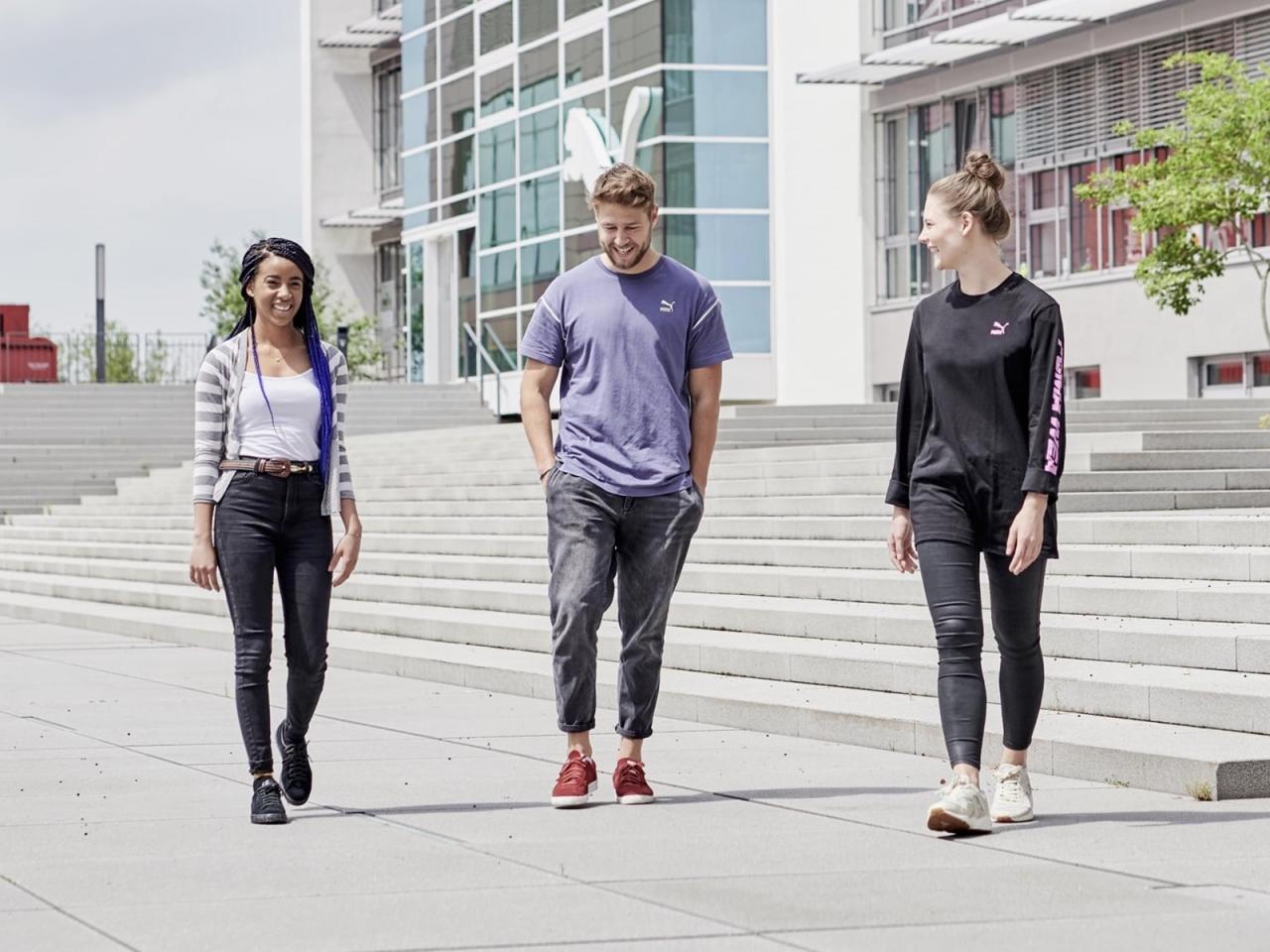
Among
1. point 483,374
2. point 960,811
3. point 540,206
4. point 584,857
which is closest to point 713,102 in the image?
point 540,206

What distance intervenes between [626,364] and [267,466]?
3.84 feet

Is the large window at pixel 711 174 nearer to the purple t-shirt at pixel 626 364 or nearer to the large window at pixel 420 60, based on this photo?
the large window at pixel 420 60

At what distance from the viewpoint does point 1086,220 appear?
Result: 33.0m

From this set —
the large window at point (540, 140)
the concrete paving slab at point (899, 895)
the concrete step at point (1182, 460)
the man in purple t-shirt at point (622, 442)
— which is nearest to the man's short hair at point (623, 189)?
the man in purple t-shirt at point (622, 442)

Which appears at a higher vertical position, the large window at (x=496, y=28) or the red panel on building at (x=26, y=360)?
the large window at (x=496, y=28)

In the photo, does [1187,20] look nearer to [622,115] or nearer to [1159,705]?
[622,115]

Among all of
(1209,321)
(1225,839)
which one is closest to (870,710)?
(1225,839)

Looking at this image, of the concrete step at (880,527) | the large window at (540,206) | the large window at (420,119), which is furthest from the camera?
the large window at (420,119)

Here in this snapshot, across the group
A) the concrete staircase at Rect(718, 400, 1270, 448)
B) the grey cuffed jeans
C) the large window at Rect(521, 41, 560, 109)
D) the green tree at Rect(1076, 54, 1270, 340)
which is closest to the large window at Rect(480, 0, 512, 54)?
the large window at Rect(521, 41, 560, 109)

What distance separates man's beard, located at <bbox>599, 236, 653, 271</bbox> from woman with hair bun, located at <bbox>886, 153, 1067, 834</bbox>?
3.11 ft

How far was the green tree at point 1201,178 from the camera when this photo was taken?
931 inches

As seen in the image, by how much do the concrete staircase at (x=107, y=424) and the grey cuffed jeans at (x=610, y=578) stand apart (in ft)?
85.8

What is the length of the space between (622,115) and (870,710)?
3230 centimetres

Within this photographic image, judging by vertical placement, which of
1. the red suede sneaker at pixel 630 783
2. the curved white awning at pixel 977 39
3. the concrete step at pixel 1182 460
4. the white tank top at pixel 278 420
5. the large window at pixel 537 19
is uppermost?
the large window at pixel 537 19
